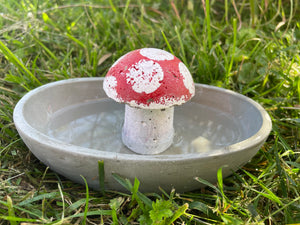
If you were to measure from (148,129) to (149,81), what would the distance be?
262 millimetres

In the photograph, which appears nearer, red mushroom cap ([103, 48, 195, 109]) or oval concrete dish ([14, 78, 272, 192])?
oval concrete dish ([14, 78, 272, 192])

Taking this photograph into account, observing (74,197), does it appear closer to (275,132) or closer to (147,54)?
(147,54)

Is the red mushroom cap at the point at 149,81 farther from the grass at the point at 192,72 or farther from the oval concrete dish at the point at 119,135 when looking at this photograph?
the grass at the point at 192,72

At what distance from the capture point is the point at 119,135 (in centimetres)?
151

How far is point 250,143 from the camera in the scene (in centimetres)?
115

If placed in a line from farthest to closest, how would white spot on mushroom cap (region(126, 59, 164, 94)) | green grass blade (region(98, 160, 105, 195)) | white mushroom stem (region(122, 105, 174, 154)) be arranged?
white mushroom stem (region(122, 105, 174, 154)) < white spot on mushroom cap (region(126, 59, 164, 94)) < green grass blade (region(98, 160, 105, 195))

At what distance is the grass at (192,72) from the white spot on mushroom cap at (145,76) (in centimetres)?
38

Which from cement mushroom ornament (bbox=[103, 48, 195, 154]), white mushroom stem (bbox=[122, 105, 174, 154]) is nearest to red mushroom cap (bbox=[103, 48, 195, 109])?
cement mushroom ornament (bbox=[103, 48, 195, 154])

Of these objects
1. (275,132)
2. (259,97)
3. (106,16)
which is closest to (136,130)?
(275,132)

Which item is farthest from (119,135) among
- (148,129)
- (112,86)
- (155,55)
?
(155,55)

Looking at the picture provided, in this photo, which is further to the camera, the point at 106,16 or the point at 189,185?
the point at 106,16

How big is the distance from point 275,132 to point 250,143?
41 cm

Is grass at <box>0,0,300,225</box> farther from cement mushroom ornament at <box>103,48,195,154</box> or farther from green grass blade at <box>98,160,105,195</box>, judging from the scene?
cement mushroom ornament at <box>103,48,195,154</box>

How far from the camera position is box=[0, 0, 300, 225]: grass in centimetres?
110
